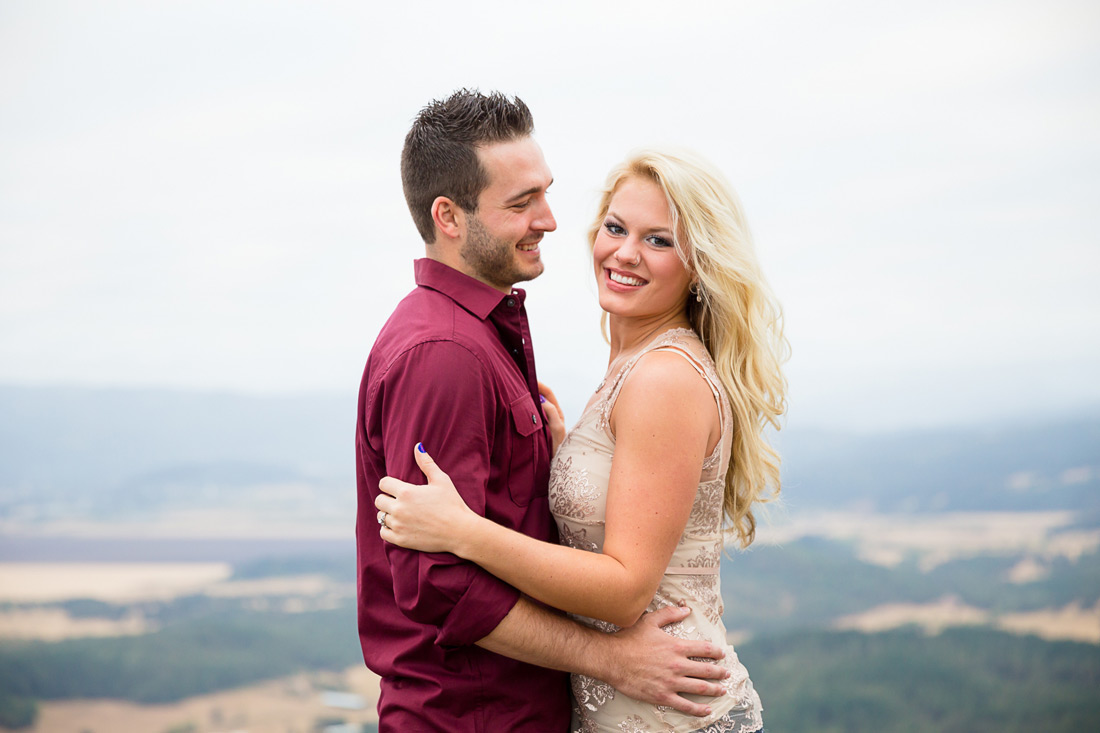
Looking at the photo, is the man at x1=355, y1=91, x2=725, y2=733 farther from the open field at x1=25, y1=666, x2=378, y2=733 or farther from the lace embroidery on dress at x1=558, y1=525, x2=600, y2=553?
the open field at x1=25, y1=666, x2=378, y2=733

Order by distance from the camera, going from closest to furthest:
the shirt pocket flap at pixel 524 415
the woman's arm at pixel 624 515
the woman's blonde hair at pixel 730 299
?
the woman's arm at pixel 624 515
the shirt pocket flap at pixel 524 415
the woman's blonde hair at pixel 730 299

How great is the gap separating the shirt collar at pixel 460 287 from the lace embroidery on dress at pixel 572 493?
0.39 meters

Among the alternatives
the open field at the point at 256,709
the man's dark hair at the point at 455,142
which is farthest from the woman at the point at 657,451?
the open field at the point at 256,709

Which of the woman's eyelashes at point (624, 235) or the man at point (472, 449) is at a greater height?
the woman's eyelashes at point (624, 235)

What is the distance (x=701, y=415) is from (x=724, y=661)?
0.58 metres

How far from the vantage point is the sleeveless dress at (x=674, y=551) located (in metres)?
1.91

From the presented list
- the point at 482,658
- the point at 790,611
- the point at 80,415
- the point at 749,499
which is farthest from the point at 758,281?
the point at 80,415

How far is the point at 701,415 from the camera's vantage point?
187cm

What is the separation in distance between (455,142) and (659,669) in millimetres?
1223

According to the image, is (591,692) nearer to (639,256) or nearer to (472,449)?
(472,449)

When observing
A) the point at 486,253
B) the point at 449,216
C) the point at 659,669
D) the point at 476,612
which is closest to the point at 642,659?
the point at 659,669

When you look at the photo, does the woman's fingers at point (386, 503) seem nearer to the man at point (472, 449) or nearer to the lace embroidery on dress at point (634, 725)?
the man at point (472, 449)

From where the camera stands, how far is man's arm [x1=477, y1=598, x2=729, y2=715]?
1825mm

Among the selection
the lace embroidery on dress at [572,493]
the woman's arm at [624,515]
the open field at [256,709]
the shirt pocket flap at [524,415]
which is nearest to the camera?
the woman's arm at [624,515]
